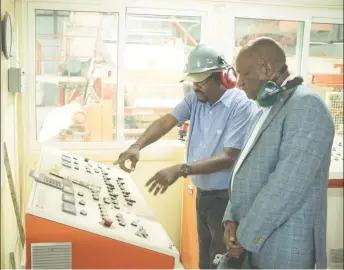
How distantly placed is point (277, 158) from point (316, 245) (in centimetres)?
33

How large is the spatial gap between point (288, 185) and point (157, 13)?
2138mm

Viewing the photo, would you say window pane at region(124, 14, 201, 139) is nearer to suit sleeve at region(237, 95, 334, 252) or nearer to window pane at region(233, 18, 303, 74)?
window pane at region(233, 18, 303, 74)

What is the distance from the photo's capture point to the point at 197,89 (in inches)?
88.9

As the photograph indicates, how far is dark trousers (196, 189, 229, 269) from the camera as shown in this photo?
2211 mm

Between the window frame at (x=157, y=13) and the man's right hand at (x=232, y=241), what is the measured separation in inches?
68.6

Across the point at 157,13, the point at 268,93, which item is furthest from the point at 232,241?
the point at 157,13

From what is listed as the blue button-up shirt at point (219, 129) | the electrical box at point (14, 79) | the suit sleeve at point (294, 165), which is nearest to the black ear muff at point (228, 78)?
the blue button-up shirt at point (219, 129)

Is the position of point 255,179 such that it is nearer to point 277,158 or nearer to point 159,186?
point 277,158

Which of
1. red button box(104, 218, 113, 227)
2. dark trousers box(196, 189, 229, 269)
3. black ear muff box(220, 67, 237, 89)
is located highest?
black ear muff box(220, 67, 237, 89)

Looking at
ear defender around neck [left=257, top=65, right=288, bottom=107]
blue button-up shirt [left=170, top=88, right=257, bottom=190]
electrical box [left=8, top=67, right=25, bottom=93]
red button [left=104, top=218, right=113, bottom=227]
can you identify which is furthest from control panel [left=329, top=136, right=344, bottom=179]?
electrical box [left=8, top=67, right=25, bottom=93]

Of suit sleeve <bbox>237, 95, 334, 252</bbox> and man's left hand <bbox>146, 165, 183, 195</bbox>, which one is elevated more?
suit sleeve <bbox>237, 95, 334, 252</bbox>

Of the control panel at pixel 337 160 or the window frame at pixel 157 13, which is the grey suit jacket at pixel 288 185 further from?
the window frame at pixel 157 13

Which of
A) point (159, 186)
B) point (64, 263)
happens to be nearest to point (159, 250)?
point (64, 263)

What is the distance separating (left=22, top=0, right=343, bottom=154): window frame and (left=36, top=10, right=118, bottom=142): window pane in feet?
0.36
